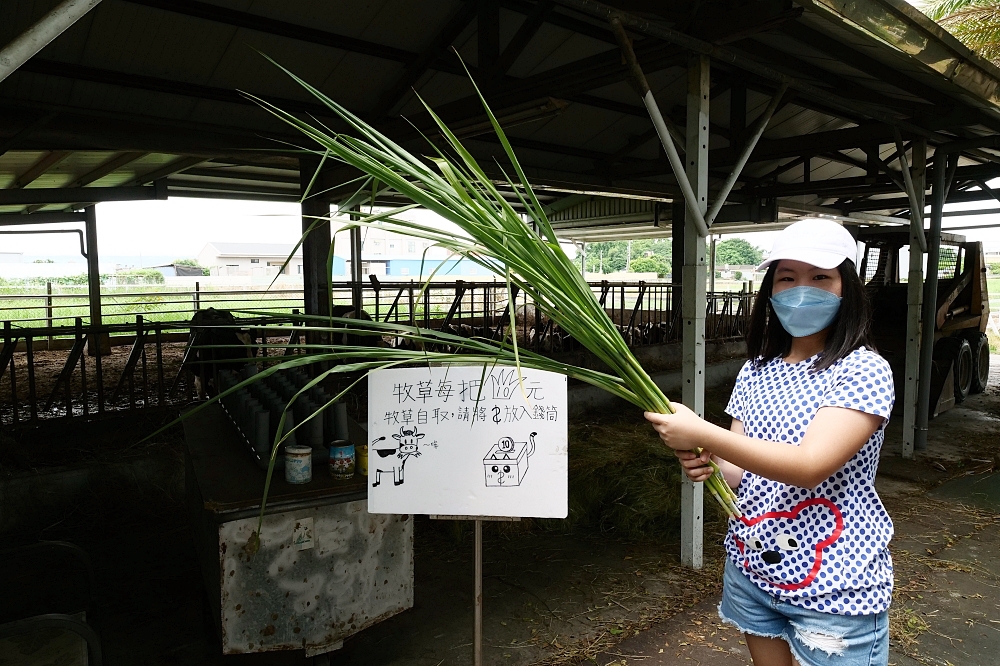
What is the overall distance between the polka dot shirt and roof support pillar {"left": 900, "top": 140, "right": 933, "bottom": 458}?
4.83m

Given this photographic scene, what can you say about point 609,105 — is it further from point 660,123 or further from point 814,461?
point 814,461

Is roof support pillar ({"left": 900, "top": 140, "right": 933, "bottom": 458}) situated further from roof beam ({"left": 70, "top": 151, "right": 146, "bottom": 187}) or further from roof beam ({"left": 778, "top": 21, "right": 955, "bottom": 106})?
roof beam ({"left": 70, "top": 151, "right": 146, "bottom": 187})

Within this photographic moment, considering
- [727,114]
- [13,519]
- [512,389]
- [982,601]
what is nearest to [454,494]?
[512,389]

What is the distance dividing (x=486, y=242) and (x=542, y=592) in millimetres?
2480

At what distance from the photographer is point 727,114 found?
24.3ft

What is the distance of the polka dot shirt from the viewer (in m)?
1.28

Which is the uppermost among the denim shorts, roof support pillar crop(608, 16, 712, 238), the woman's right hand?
roof support pillar crop(608, 16, 712, 238)

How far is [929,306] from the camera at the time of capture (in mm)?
5715

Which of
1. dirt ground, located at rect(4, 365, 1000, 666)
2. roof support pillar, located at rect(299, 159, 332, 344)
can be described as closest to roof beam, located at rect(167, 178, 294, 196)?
roof support pillar, located at rect(299, 159, 332, 344)

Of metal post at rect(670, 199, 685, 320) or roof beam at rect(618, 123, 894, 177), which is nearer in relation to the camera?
roof beam at rect(618, 123, 894, 177)

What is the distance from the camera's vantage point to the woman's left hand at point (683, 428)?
4.21 ft

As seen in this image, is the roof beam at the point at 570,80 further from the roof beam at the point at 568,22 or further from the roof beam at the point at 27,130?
the roof beam at the point at 27,130

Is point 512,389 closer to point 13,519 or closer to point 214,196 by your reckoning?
point 13,519

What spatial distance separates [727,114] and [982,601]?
5693mm
